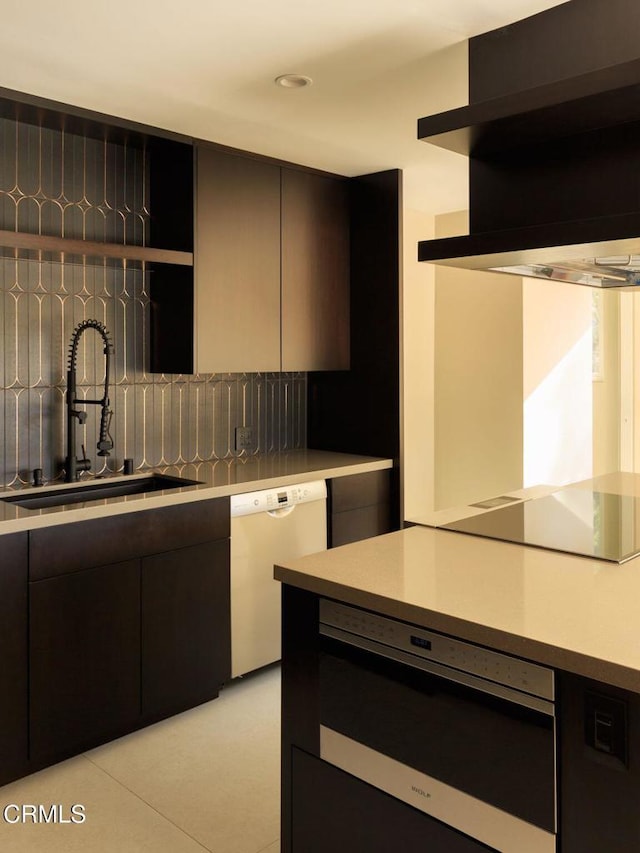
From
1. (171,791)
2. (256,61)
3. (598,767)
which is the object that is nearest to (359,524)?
(171,791)

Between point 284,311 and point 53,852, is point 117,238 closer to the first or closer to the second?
point 284,311

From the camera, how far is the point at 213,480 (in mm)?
3084

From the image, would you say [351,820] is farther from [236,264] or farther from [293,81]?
Result: [236,264]

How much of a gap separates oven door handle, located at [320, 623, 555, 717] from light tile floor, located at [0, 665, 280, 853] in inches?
33.8

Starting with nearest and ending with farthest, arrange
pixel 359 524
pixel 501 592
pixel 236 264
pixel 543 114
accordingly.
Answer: pixel 501 592
pixel 543 114
pixel 236 264
pixel 359 524

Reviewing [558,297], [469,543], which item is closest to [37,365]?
[469,543]

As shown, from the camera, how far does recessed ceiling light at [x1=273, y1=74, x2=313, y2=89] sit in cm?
250

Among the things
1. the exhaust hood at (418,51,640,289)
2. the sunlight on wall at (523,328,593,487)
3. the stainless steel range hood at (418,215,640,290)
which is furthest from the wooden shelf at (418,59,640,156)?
the sunlight on wall at (523,328,593,487)

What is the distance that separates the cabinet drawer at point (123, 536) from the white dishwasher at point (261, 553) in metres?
0.13

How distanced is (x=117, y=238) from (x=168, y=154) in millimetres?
422

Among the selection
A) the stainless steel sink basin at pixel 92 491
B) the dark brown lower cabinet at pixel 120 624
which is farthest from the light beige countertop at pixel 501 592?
the stainless steel sink basin at pixel 92 491

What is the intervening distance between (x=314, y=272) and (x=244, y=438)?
35.3 inches

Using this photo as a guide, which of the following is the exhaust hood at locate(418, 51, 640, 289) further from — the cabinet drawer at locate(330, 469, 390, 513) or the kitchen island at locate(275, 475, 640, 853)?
the cabinet drawer at locate(330, 469, 390, 513)

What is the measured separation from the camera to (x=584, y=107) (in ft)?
5.76
